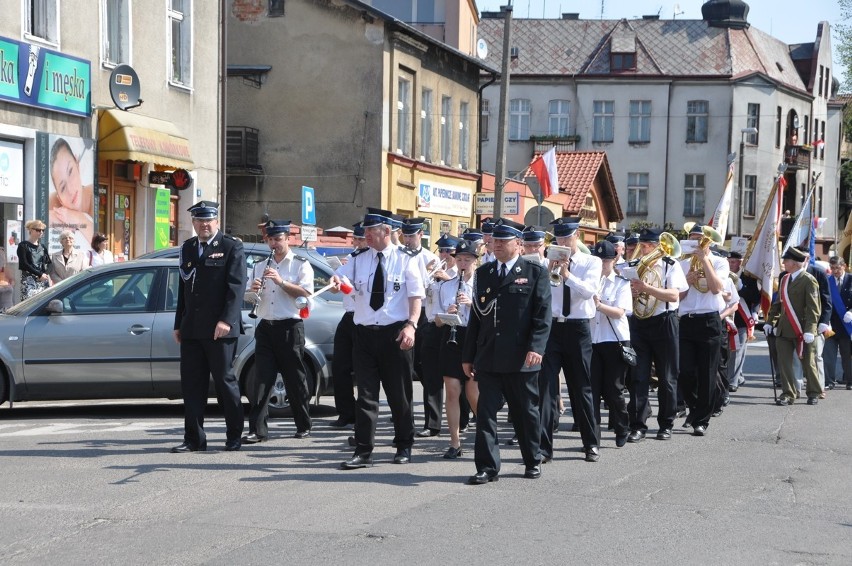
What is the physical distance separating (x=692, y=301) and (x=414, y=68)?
23.0 metres

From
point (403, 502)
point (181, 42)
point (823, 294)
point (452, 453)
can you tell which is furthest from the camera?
point (181, 42)

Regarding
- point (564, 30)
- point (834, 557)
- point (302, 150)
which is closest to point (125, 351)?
point (834, 557)

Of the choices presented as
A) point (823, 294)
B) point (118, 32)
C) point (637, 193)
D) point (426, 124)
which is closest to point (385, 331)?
point (823, 294)

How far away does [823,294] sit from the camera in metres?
16.3

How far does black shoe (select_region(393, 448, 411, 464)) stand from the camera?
9914mm

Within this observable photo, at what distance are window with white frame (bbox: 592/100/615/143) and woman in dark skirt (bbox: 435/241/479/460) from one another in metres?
51.7

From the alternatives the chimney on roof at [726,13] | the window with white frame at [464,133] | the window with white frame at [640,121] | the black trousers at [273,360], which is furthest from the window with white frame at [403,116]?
the chimney on roof at [726,13]

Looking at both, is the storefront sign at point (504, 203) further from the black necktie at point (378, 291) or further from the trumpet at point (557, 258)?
the black necktie at point (378, 291)

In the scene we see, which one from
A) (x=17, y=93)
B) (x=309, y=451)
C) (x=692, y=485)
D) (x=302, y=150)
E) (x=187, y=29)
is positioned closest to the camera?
(x=692, y=485)

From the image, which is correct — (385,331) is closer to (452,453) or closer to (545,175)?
(452,453)

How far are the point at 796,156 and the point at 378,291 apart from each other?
6013 centimetres

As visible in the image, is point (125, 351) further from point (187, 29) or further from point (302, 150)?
point (302, 150)

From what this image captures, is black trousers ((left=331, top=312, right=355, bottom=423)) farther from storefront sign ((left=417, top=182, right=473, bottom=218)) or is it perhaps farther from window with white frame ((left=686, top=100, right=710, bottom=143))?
window with white frame ((left=686, top=100, right=710, bottom=143))

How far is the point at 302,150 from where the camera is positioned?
32.9m
